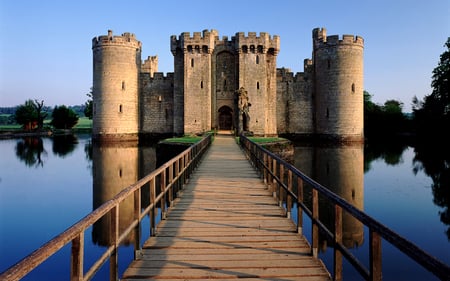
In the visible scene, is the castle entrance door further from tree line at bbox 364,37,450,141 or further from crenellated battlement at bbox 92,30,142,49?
tree line at bbox 364,37,450,141

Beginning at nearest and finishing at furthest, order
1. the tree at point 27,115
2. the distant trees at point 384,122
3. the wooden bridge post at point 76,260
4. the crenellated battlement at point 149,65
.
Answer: the wooden bridge post at point 76,260, the crenellated battlement at point 149,65, the distant trees at point 384,122, the tree at point 27,115

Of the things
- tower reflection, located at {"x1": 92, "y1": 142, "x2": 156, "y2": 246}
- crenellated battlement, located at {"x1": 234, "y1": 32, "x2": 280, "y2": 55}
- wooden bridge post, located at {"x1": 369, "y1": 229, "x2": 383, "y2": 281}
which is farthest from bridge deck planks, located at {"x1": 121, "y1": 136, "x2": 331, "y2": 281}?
crenellated battlement, located at {"x1": 234, "y1": 32, "x2": 280, "y2": 55}

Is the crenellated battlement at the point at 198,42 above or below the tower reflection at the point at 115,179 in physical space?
above

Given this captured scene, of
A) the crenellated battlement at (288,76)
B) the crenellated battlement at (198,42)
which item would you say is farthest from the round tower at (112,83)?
the crenellated battlement at (288,76)

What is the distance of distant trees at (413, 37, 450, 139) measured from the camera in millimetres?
36969

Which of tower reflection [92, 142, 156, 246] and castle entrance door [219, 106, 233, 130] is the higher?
castle entrance door [219, 106, 233, 130]

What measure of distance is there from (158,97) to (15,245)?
29429 millimetres

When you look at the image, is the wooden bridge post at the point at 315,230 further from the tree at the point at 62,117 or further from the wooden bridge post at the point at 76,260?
the tree at the point at 62,117

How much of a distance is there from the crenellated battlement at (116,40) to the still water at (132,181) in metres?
12.9

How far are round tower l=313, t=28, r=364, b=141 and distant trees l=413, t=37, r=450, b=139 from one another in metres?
10.3

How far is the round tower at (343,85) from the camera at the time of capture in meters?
33.3

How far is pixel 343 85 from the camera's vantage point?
33500 mm

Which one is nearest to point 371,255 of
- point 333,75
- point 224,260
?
point 224,260

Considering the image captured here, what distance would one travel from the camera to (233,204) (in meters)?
6.91
